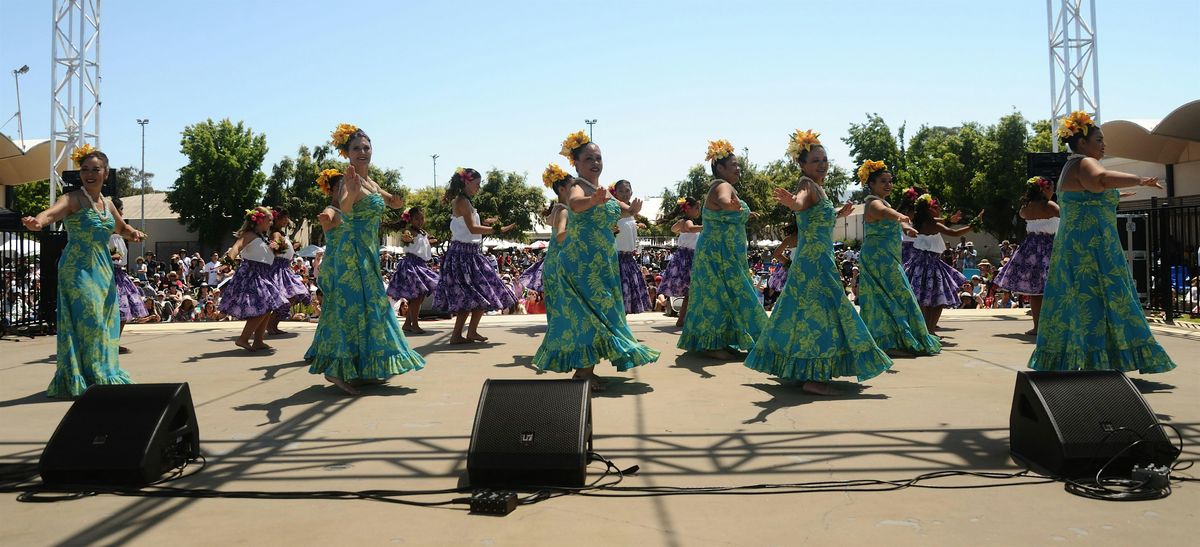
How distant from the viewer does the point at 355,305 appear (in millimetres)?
6496

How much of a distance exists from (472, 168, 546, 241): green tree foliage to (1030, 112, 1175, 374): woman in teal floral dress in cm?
3873

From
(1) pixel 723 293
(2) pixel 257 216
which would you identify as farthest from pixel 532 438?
(2) pixel 257 216

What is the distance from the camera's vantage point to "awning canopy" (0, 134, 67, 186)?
25703 millimetres

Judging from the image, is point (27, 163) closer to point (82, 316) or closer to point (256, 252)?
point (256, 252)

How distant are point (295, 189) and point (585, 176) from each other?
47595 mm

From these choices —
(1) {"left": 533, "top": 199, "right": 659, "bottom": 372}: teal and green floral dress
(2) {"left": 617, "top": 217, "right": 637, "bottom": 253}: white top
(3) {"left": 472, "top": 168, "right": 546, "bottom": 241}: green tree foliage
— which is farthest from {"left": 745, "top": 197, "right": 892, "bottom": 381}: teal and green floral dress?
(3) {"left": 472, "top": 168, "right": 546, "bottom": 241}: green tree foliage

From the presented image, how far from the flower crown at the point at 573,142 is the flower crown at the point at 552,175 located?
75cm

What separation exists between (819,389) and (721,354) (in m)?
1.89

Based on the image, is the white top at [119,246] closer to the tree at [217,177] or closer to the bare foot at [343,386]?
the bare foot at [343,386]

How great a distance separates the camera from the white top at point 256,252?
9.88m

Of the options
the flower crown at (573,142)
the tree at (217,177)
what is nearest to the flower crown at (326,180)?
the flower crown at (573,142)

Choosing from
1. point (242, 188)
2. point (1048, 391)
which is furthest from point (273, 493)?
point (242, 188)

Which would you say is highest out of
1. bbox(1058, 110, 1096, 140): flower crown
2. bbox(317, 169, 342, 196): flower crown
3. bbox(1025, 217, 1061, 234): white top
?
bbox(1058, 110, 1096, 140): flower crown

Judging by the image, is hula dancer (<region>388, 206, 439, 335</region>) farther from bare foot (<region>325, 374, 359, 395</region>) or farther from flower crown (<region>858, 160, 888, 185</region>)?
flower crown (<region>858, 160, 888, 185</region>)
